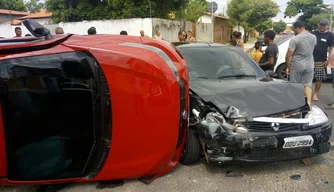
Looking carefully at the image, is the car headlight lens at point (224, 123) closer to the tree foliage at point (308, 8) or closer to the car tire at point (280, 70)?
the car tire at point (280, 70)

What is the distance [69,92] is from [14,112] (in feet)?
1.54

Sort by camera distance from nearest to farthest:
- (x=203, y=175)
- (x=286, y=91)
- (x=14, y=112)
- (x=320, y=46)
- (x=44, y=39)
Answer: (x=14, y=112) < (x=44, y=39) < (x=203, y=175) < (x=286, y=91) < (x=320, y=46)

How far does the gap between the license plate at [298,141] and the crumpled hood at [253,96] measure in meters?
0.31

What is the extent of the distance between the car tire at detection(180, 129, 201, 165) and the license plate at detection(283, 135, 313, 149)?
91cm

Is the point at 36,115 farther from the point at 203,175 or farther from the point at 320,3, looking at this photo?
the point at 320,3

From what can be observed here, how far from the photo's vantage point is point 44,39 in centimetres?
283

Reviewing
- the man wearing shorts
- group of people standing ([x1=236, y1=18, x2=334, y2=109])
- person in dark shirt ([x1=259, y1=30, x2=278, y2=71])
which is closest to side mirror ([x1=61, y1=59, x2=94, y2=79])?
group of people standing ([x1=236, y1=18, x2=334, y2=109])

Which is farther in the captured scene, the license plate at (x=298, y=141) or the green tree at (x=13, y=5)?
the green tree at (x=13, y=5)

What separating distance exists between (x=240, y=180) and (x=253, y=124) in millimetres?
600

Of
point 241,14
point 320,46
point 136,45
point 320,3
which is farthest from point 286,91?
point 320,3

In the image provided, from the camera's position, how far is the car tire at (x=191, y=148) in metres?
3.22

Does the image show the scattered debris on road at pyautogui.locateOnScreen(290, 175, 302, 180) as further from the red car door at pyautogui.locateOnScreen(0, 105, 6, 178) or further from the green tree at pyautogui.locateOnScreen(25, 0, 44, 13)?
the green tree at pyautogui.locateOnScreen(25, 0, 44, 13)

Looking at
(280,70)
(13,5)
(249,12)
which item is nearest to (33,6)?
(13,5)

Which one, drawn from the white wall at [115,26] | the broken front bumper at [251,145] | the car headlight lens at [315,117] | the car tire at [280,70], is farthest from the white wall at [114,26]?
the broken front bumper at [251,145]
